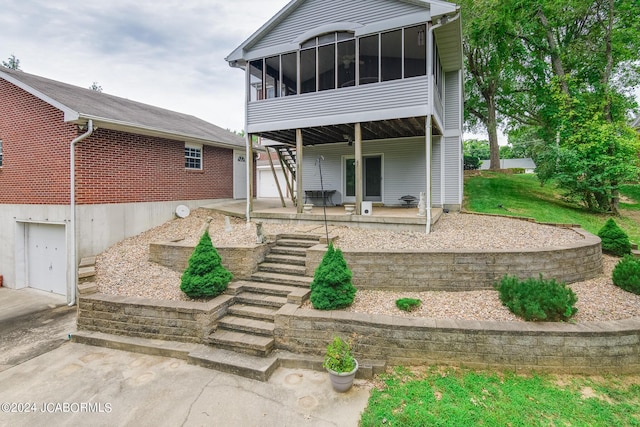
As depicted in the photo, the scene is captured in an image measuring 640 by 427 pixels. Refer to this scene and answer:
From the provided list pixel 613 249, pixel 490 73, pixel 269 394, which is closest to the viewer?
pixel 269 394

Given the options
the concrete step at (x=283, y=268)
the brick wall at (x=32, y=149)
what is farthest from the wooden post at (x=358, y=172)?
the brick wall at (x=32, y=149)

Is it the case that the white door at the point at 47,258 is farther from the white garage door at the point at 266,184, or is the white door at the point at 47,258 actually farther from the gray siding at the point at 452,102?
the white garage door at the point at 266,184

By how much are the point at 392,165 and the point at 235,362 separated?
1016 cm

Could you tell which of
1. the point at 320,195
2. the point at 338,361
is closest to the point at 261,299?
the point at 338,361

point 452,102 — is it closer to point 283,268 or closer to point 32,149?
point 283,268

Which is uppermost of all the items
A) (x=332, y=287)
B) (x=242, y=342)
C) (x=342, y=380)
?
(x=332, y=287)

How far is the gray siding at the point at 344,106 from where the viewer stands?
8.37 metres

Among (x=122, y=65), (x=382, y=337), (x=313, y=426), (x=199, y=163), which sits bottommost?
(x=313, y=426)

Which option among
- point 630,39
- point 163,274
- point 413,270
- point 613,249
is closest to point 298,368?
point 413,270

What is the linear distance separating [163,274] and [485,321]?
6699 millimetres

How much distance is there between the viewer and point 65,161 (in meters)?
8.20

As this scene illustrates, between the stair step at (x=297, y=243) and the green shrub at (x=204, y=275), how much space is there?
71.6 inches

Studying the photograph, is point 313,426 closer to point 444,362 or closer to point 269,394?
point 269,394

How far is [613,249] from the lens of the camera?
331 inches
